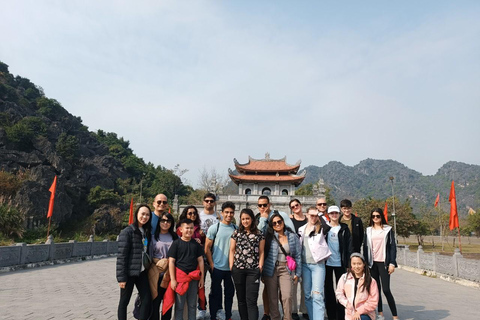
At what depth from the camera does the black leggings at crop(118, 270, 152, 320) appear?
3.73 meters

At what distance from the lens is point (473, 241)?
44875 mm

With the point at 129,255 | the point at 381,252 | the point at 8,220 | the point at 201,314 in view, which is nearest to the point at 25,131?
the point at 8,220

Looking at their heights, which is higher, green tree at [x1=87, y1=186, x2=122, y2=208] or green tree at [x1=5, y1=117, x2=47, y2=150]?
green tree at [x1=5, y1=117, x2=47, y2=150]

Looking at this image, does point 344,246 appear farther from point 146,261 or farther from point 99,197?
point 99,197

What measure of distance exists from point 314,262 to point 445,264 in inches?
374

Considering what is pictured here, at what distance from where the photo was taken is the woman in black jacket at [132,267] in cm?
370

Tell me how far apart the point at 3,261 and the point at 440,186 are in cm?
15556

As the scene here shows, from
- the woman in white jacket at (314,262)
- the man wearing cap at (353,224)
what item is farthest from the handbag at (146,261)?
the man wearing cap at (353,224)

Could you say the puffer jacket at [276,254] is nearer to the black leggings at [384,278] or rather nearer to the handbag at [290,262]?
the handbag at [290,262]

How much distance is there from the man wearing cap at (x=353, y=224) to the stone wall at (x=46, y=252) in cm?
996

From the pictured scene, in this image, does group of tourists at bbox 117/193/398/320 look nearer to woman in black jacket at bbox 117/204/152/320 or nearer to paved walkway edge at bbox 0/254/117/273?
woman in black jacket at bbox 117/204/152/320

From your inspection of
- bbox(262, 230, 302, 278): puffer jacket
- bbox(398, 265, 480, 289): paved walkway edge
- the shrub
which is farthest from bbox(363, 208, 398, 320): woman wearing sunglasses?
the shrub

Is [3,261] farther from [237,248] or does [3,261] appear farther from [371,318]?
[371,318]

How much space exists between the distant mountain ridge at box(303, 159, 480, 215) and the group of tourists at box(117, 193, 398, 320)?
392 ft
